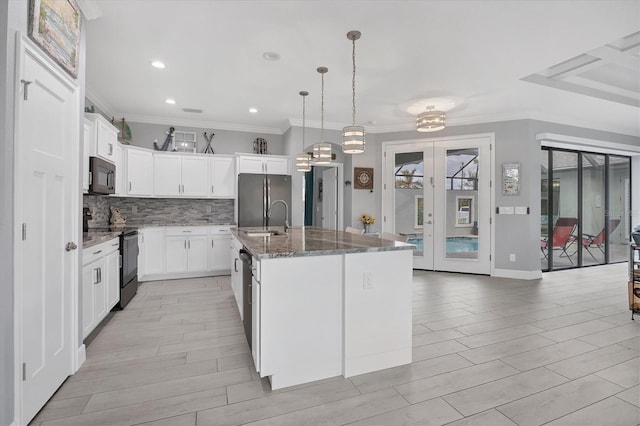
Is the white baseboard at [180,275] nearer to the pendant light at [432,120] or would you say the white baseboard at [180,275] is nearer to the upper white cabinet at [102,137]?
the upper white cabinet at [102,137]

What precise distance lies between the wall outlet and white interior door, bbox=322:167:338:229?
4.12 metres

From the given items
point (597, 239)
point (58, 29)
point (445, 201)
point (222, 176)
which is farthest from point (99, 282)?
point (597, 239)

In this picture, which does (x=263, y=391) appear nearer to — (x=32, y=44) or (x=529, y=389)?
(x=529, y=389)

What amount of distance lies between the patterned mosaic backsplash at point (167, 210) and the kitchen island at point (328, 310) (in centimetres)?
392

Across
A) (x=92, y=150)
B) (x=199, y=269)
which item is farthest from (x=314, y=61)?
(x=199, y=269)

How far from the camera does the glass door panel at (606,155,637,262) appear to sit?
20.6 ft

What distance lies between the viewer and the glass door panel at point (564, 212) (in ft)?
18.6

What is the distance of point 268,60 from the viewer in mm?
3365

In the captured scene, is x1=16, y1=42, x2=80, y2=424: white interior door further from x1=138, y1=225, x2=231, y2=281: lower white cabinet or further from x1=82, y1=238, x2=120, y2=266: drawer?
x1=138, y1=225, x2=231, y2=281: lower white cabinet

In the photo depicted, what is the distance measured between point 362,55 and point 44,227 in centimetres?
304

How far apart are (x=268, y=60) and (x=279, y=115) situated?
196 cm

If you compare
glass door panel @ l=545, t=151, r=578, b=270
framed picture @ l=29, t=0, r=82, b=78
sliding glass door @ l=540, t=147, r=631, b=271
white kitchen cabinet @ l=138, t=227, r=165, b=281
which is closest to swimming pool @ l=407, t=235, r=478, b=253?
sliding glass door @ l=540, t=147, r=631, b=271

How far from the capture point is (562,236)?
18.8 feet

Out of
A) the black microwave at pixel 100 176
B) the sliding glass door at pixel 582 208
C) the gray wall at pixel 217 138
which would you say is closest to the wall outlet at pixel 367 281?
the black microwave at pixel 100 176
